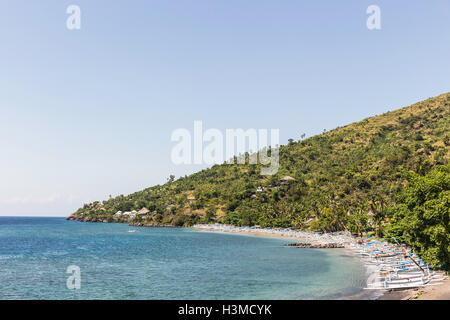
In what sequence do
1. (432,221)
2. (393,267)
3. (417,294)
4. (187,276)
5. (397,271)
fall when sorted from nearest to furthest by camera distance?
(417,294), (432,221), (397,271), (393,267), (187,276)

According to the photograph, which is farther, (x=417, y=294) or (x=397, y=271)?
(x=397, y=271)

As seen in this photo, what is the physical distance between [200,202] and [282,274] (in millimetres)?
151672

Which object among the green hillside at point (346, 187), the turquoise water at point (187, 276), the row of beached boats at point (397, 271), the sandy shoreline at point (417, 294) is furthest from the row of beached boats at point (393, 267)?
the green hillside at point (346, 187)

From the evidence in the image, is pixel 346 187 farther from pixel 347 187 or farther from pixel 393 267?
pixel 393 267

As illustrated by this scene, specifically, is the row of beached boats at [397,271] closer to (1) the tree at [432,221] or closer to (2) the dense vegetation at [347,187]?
(1) the tree at [432,221]

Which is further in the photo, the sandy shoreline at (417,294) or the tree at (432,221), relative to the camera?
the tree at (432,221)

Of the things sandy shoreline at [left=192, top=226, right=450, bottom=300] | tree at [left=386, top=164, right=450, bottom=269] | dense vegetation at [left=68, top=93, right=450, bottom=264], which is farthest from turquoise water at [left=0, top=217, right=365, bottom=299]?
dense vegetation at [left=68, top=93, right=450, bottom=264]

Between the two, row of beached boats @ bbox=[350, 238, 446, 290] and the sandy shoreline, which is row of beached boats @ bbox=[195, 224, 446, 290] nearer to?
row of beached boats @ bbox=[350, 238, 446, 290]

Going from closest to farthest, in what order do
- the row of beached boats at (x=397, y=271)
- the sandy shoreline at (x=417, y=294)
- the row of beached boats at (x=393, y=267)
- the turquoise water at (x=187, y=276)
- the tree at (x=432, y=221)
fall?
the sandy shoreline at (x=417, y=294) < the tree at (x=432, y=221) < the row of beached boats at (x=397, y=271) < the row of beached boats at (x=393, y=267) < the turquoise water at (x=187, y=276)

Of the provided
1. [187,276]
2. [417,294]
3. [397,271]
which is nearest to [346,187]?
[397,271]

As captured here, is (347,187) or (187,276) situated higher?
(347,187)

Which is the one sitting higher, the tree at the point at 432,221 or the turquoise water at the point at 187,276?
the tree at the point at 432,221

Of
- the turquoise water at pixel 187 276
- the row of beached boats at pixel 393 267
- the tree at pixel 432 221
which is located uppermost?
the tree at pixel 432 221
